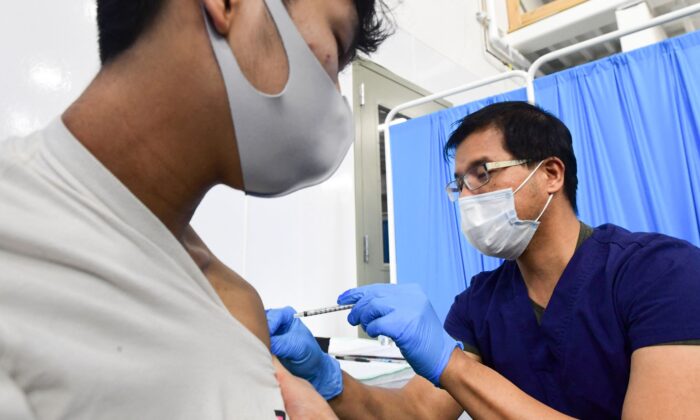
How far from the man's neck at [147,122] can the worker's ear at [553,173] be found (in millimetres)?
935

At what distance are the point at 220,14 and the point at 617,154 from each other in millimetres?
1881

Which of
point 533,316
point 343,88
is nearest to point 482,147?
point 533,316

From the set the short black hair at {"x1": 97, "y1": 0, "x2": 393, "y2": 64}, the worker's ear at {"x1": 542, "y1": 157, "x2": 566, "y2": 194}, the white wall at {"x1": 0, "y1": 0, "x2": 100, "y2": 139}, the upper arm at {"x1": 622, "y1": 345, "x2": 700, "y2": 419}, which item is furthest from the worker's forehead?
the white wall at {"x1": 0, "y1": 0, "x2": 100, "y2": 139}

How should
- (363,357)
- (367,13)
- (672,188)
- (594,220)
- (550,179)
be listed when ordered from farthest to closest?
(594,220) → (672,188) → (363,357) → (550,179) → (367,13)

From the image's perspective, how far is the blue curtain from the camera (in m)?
1.67

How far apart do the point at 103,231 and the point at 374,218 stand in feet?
6.39

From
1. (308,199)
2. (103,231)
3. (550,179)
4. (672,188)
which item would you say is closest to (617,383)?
(550,179)

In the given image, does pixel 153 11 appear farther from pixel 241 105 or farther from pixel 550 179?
pixel 550 179

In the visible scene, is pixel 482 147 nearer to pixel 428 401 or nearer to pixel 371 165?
pixel 428 401

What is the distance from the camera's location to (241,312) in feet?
1.86

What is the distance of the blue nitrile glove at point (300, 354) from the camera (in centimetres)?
83

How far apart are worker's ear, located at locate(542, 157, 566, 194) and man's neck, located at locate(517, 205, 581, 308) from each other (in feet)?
0.19

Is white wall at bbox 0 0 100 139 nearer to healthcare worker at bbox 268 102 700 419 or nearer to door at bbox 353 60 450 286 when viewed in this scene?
healthcare worker at bbox 268 102 700 419

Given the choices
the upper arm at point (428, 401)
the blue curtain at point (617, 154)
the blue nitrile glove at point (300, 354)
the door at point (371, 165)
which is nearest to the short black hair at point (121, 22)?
the blue nitrile glove at point (300, 354)
